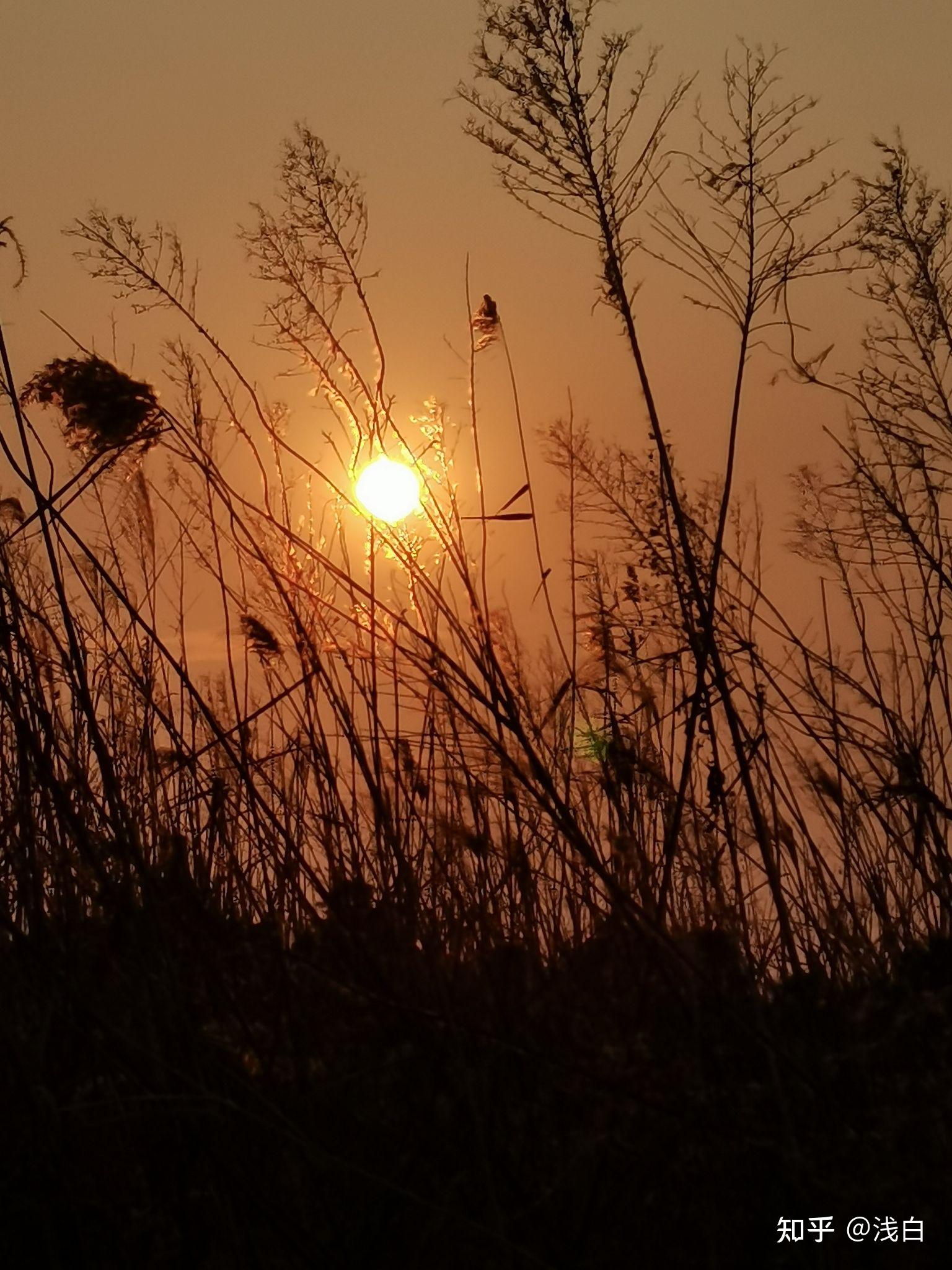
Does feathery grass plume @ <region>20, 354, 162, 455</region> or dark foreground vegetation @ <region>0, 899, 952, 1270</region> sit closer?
dark foreground vegetation @ <region>0, 899, 952, 1270</region>

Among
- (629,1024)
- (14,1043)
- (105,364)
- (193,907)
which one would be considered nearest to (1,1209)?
(14,1043)

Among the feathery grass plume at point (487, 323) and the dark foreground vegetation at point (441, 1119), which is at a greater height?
the feathery grass plume at point (487, 323)

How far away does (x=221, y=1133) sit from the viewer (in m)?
1.40

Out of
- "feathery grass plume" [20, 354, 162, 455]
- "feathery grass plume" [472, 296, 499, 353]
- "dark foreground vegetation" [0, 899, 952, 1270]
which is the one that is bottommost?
"dark foreground vegetation" [0, 899, 952, 1270]

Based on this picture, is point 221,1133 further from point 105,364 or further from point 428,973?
point 105,364

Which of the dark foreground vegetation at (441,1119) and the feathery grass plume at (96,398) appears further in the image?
the feathery grass plume at (96,398)

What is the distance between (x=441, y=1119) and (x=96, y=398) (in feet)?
3.54

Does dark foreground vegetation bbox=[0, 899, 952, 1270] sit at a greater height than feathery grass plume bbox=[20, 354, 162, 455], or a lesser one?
lesser

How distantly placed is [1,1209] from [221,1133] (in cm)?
23

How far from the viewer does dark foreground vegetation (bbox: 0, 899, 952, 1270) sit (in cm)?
124

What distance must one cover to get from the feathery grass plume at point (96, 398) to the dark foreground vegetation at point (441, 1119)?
723 millimetres

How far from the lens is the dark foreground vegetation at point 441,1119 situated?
4.07ft

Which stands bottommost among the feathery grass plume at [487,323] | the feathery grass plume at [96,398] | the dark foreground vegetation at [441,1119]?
the dark foreground vegetation at [441,1119]

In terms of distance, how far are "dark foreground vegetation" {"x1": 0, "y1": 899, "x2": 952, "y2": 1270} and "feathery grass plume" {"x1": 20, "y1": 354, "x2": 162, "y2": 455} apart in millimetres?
723
